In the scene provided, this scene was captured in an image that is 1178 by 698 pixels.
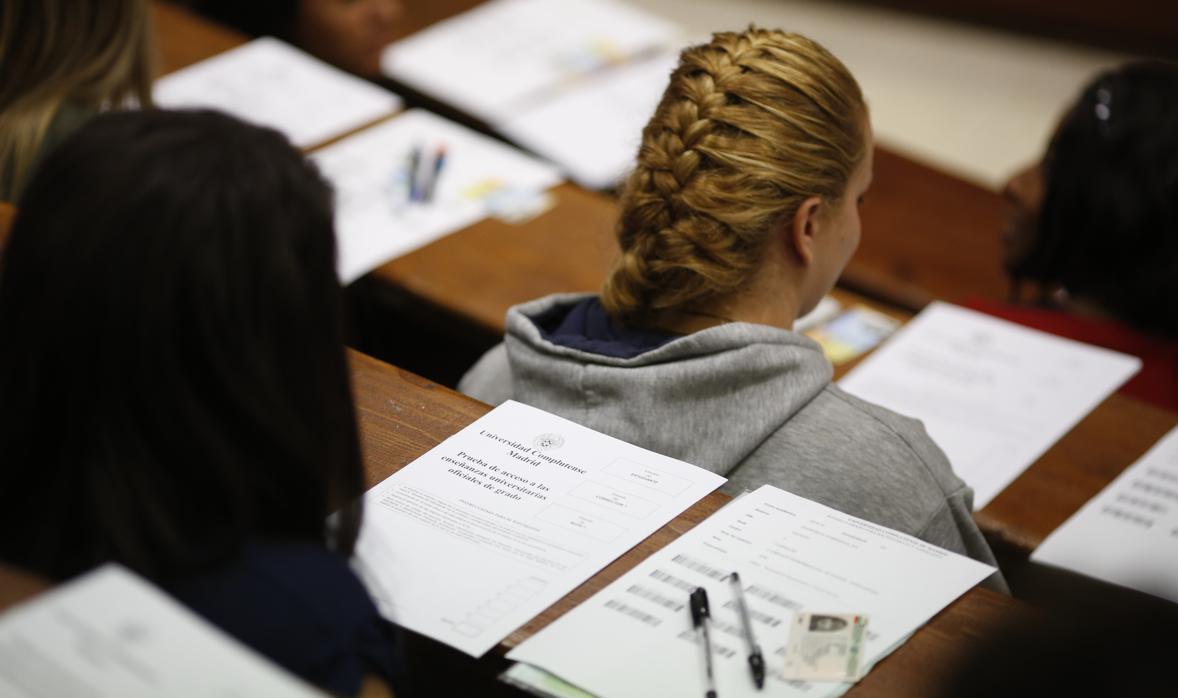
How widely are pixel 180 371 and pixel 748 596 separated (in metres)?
0.50

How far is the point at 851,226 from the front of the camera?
5.37 feet

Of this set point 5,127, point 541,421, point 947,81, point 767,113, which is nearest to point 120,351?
point 541,421

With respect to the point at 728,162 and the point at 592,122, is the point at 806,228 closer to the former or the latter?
the point at 728,162

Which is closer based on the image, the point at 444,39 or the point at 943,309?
the point at 943,309

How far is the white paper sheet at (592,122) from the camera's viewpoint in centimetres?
269

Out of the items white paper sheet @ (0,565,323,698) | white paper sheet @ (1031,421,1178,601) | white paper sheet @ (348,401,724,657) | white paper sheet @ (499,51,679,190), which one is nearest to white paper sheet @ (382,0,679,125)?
white paper sheet @ (499,51,679,190)

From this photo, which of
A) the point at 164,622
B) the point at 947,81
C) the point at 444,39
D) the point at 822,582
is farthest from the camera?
the point at 947,81

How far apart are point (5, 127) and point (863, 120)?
124cm

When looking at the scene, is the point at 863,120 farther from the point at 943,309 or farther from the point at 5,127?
the point at 5,127

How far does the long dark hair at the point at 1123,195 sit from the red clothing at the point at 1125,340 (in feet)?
0.11

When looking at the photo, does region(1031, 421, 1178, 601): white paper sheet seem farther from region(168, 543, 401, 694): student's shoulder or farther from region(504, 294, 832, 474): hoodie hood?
region(168, 543, 401, 694): student's shoulder

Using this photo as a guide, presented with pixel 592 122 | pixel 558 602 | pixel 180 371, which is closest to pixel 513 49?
pixel 592 122

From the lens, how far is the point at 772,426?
140cm

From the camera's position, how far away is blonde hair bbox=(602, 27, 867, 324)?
147 cm
